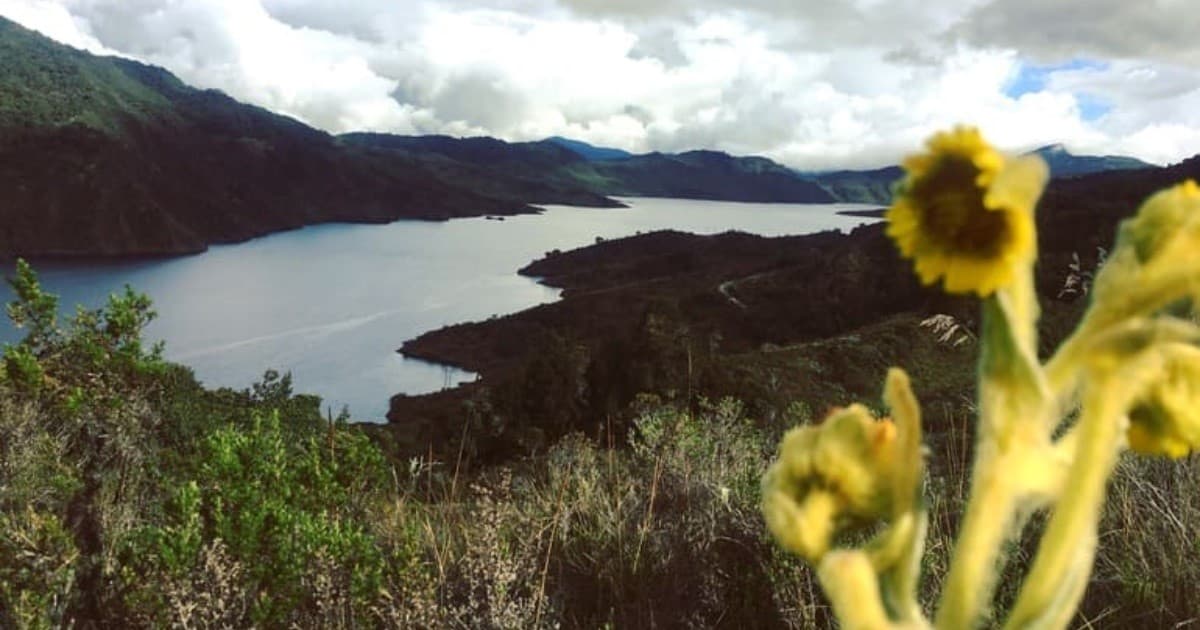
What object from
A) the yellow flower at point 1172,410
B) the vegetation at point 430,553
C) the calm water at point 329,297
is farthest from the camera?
the calm water at point 329,297

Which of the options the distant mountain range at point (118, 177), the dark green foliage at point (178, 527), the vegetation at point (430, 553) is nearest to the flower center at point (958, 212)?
the vegetation at point (430, 553)

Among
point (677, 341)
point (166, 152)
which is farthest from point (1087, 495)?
point (166, 152)

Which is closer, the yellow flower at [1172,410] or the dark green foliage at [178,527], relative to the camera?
the yellow flower at [1172,410]

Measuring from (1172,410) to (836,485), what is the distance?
37 cm

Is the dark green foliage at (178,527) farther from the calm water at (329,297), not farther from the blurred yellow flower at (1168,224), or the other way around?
the calm water at (329,297)

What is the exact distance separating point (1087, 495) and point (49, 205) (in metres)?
157

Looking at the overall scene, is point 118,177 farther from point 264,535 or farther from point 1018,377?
point 1018,377

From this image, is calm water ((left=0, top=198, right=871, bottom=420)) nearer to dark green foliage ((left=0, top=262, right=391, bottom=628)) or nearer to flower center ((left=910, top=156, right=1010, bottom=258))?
dark green foliage ((left=0, top=262, right=391, bottom=628))

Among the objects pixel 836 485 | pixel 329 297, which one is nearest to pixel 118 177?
pixel 329 297

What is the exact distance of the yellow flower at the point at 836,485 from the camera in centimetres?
99

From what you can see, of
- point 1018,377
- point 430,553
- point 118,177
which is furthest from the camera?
point 118,177

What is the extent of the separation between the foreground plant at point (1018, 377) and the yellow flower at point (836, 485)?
4 cm

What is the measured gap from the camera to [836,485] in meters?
1.00

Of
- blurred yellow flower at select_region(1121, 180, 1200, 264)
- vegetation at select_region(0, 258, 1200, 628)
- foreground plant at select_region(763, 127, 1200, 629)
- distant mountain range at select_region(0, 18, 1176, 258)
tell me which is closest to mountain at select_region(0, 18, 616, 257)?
distant mountain range at select_region(0, 18, 1176, 258)
